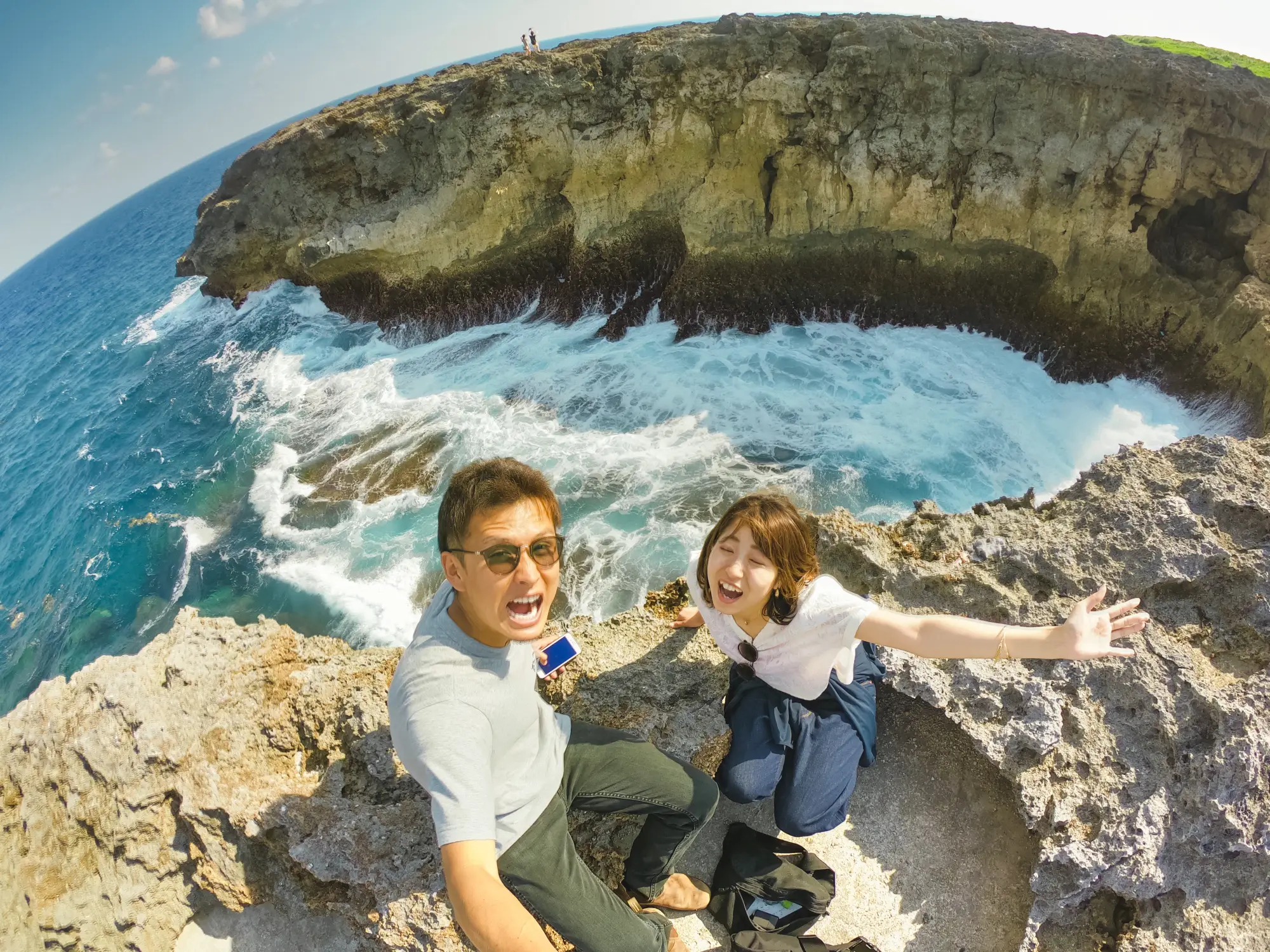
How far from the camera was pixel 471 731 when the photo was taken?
252 centimetres

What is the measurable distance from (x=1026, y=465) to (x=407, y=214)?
17.5m

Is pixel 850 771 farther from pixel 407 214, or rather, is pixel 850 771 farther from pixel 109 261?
pixel 109 261

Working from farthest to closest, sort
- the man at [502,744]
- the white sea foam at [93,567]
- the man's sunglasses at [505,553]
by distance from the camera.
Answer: the white sea foam at [93,567], the man's sunglasses at [505,553], the man at [502,744]

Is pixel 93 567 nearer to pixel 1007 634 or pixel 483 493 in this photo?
pixel 483 493

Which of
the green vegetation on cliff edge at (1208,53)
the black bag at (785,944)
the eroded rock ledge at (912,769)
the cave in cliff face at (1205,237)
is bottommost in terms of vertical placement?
the cave in cliff face at (1205,237)

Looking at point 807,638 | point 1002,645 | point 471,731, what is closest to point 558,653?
point 471,731

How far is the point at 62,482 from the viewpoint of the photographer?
19.1m

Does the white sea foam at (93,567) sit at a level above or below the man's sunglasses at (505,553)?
below

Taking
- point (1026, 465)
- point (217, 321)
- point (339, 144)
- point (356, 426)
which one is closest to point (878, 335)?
point (1026, 465)

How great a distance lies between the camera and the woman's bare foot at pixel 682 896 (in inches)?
136

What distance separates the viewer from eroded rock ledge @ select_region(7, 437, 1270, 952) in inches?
127

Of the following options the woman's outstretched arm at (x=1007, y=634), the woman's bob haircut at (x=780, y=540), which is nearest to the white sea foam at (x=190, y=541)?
the woman's bob haircut at (x=780, y=540)

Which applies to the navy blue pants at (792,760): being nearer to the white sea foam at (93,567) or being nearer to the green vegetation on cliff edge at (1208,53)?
the white sea foam at (93,567)

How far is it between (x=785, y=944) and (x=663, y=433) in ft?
34.2
